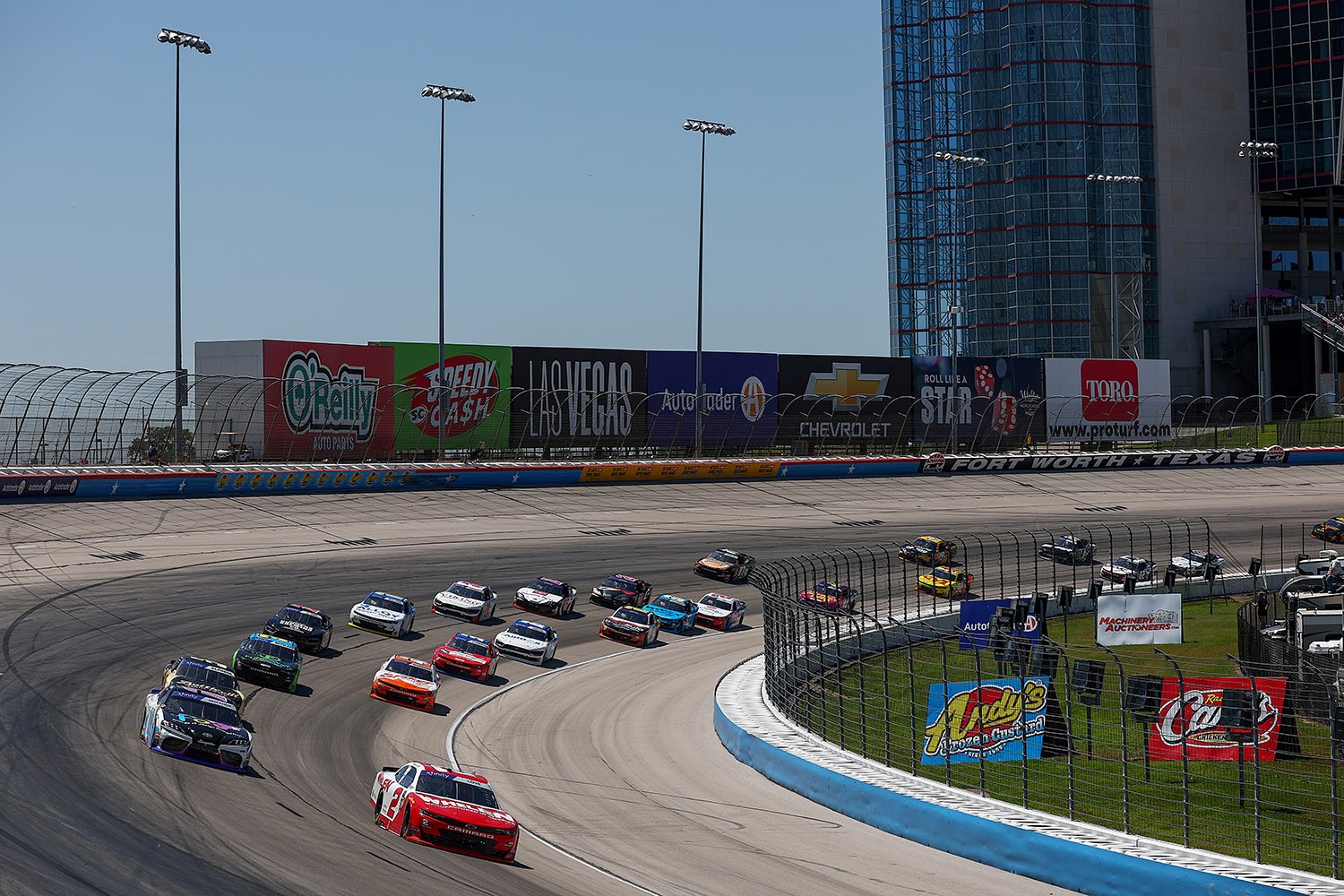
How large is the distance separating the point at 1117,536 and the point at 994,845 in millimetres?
33873

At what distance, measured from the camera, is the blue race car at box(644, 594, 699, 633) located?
34781mm

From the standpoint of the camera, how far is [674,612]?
3497 centimetres

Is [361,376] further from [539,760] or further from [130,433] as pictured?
[539,760]

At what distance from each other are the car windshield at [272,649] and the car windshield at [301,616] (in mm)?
3052

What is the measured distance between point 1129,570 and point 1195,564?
2.65 m

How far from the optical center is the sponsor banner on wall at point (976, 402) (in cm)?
6331

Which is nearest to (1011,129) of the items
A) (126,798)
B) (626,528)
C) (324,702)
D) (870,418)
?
(870,418)

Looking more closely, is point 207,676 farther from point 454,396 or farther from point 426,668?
point 454,396

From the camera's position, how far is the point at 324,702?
24250 millimetres

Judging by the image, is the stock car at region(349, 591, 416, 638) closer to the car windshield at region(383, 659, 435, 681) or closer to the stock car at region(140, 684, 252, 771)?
the car windshield at region(383, 659, 435, 681)

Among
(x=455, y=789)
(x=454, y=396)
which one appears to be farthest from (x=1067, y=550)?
(x=455, y=789)

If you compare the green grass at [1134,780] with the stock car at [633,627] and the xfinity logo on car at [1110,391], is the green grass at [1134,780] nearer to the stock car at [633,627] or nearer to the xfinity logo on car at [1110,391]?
the stock car at [633,627]

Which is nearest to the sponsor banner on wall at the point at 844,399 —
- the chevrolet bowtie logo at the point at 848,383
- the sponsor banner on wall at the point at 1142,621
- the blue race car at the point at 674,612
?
the chevrolet bowtie logo at the point at 848,383

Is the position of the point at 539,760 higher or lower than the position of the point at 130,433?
lower
